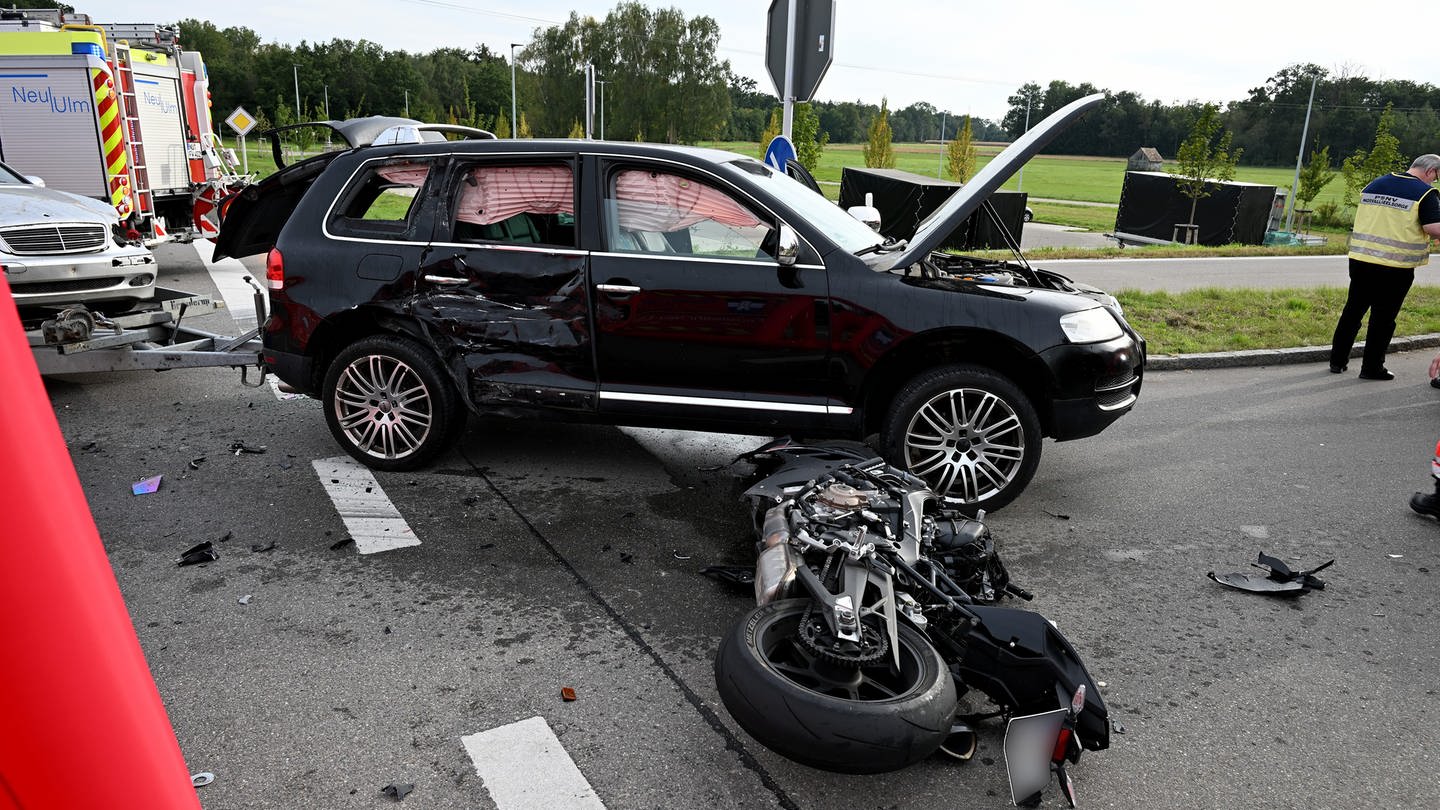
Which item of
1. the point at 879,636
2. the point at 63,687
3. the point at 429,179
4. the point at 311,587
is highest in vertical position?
the point at 429,179

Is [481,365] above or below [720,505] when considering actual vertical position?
above

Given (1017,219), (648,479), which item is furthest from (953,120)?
(648,479)

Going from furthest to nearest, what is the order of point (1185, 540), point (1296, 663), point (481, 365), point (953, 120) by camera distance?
point (953, 120), point (481, 365), point (1185, 540), point (1296, 663)

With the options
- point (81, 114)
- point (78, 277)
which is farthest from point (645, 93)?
point (78, 277)

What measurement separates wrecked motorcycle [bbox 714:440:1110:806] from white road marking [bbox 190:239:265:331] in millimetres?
6219

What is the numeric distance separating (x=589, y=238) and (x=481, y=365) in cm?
90

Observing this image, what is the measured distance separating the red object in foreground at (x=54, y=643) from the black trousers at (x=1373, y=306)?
956 cm

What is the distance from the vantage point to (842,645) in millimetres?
2977

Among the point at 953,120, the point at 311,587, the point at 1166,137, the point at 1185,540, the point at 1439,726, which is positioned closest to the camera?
the point at 1439,726

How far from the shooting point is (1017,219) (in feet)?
59.9

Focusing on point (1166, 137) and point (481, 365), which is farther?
point (1166, 137)

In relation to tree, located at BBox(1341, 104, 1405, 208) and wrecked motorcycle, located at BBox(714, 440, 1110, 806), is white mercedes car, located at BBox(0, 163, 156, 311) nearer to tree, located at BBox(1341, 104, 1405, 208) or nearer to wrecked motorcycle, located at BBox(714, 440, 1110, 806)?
wrecked motorcycle, located at BBox(714, 440, 1110, 806)

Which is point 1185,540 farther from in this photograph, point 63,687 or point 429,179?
point 63,687

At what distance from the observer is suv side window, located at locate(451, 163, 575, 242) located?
5129 mm
